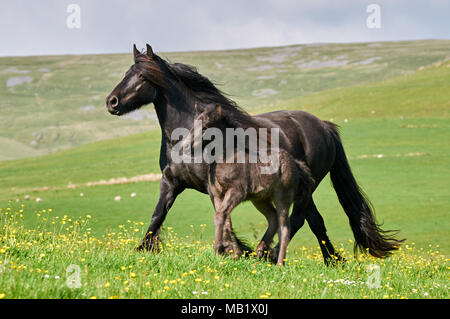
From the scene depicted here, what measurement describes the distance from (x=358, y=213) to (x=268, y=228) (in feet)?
9.35

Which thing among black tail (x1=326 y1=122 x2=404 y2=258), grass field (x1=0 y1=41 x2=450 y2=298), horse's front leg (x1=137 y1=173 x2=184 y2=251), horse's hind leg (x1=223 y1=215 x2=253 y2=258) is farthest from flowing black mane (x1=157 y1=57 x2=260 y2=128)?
black tail (x1=326 y1=122 x2=404 y2=258)

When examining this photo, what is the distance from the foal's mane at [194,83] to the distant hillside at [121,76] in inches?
2374

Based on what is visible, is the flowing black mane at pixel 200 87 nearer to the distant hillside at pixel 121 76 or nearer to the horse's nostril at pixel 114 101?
the horse's nostril at pixel 114 101

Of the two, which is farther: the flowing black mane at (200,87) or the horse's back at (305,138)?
the horse's back at (305,138)

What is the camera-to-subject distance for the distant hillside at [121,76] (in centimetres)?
8475

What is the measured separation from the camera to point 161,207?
7750mm

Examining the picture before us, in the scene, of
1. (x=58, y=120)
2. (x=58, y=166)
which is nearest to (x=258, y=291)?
(x=58, y=166)

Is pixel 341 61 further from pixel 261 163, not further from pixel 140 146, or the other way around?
pixel 261 163

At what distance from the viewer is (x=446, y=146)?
28438mm

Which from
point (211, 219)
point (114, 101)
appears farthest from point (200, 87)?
point (211, 219)

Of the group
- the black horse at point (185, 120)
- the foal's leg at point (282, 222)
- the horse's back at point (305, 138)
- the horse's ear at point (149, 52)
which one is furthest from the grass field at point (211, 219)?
the horse's ear at point (149, 52)

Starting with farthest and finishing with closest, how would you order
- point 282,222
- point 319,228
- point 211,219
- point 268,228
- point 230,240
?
point 211,219, point 319,228, point 268,228, point 282,222, point 230,240

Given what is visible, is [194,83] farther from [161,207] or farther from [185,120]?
[161,207]

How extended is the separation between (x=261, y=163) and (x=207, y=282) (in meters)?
2.00
